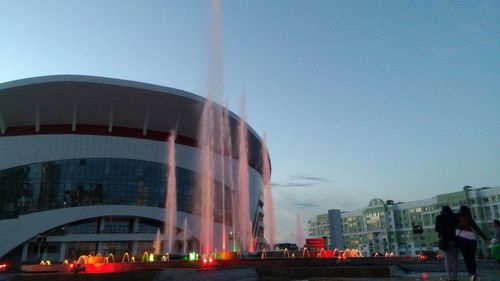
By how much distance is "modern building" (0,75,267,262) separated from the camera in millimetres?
44312

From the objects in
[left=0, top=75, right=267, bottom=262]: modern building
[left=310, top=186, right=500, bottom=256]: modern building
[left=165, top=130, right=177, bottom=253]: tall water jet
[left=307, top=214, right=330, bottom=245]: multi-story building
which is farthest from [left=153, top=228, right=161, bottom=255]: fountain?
[left=307, top=214, right=330, bottom=245]: multi-story building

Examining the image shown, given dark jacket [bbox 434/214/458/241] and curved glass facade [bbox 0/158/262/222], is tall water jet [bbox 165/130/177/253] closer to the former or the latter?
curved glass facade [bbox 0/158/262/222]

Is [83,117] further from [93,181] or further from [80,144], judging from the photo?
[93,181]

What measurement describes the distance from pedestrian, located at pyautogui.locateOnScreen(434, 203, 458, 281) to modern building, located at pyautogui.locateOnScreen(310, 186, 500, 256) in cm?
5338

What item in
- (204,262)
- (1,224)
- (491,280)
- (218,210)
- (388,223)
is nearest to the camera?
(491,280)

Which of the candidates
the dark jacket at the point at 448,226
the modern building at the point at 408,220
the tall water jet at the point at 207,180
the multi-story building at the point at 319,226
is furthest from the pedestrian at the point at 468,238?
the multi-story building at the point at 319,226

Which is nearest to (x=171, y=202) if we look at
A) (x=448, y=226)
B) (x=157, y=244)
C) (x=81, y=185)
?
(x=157, y=244)

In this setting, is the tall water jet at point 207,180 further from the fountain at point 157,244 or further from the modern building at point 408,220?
the modern building at point 408,220

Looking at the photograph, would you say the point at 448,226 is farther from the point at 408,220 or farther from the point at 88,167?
the point at 408,220

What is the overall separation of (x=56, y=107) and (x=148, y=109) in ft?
33.3

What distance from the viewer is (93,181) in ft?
153

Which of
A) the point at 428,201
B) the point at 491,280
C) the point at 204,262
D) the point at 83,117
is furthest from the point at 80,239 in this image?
the point at 428,201

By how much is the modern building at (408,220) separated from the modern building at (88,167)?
92.7 feet

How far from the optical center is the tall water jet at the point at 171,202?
161 feet
